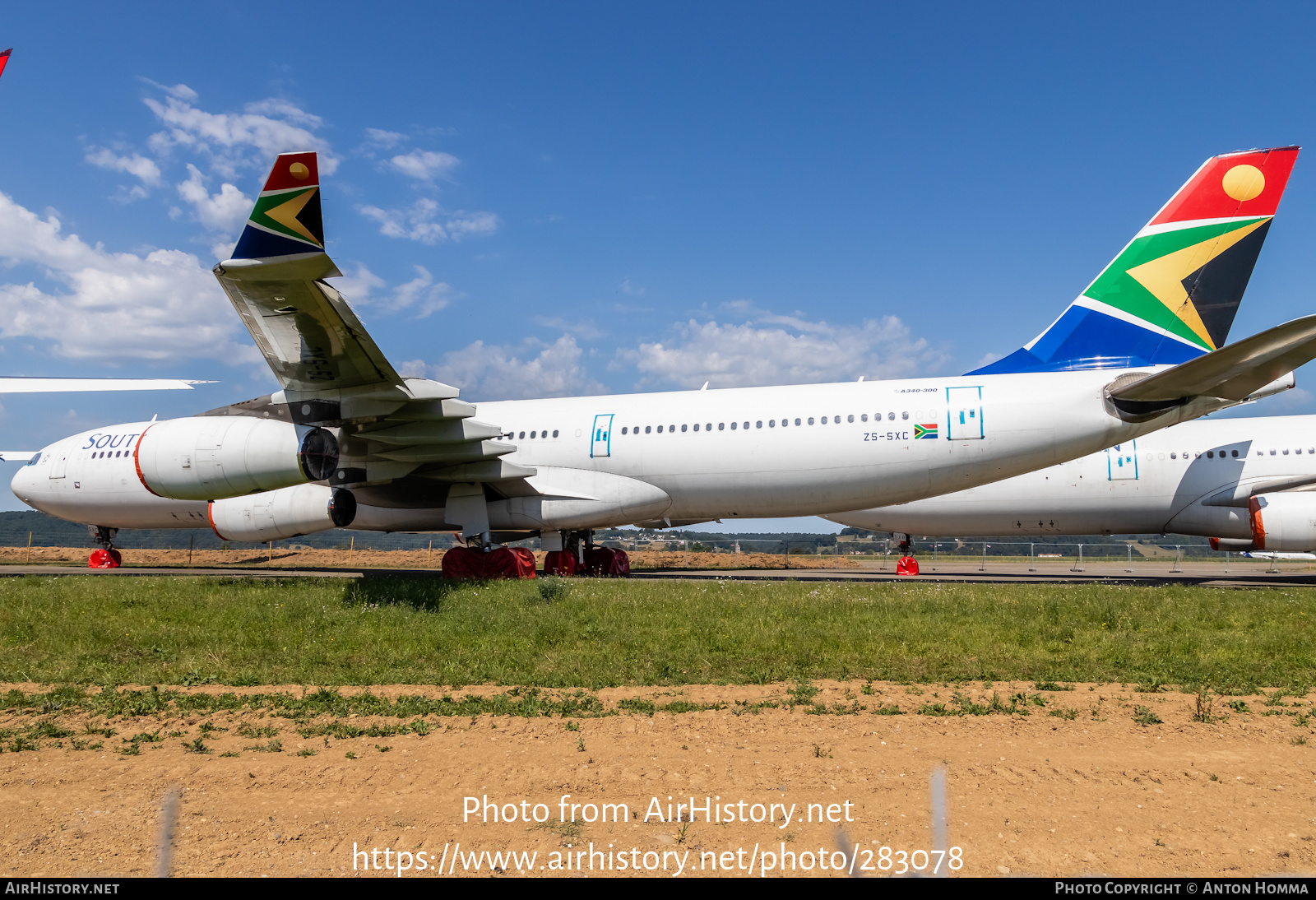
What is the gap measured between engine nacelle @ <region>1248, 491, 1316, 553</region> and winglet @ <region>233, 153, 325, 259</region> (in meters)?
18.6

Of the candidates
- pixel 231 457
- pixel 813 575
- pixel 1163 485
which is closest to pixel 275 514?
pixel 231 457

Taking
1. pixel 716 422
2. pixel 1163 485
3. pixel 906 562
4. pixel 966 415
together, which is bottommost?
pixel 906 562

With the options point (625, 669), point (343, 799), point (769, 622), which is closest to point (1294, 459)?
point (769, 622)

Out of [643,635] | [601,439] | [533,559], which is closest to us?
[643,635]

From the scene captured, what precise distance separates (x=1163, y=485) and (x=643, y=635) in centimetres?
1594

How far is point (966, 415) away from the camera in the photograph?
13.5 metres

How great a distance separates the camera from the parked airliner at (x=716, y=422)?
479 inches

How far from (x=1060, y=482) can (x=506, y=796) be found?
62.4ft

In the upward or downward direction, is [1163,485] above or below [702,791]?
above

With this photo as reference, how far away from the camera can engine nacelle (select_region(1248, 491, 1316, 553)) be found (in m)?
15.8

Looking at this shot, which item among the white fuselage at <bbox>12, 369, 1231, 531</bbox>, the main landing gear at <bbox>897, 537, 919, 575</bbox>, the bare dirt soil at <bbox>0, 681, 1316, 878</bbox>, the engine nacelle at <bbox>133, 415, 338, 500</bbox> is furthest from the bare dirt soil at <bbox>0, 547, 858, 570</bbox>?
the bare dirt soil at <bbox>0, 681, 1316, 878</bbox>

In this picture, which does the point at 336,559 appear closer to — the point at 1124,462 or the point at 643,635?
the point at 643,635

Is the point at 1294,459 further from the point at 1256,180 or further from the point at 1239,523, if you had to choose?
the point at 1256,180

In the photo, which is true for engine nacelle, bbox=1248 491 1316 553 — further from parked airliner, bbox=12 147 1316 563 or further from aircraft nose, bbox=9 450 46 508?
aircraft nose, bbox=9 450 46 508
